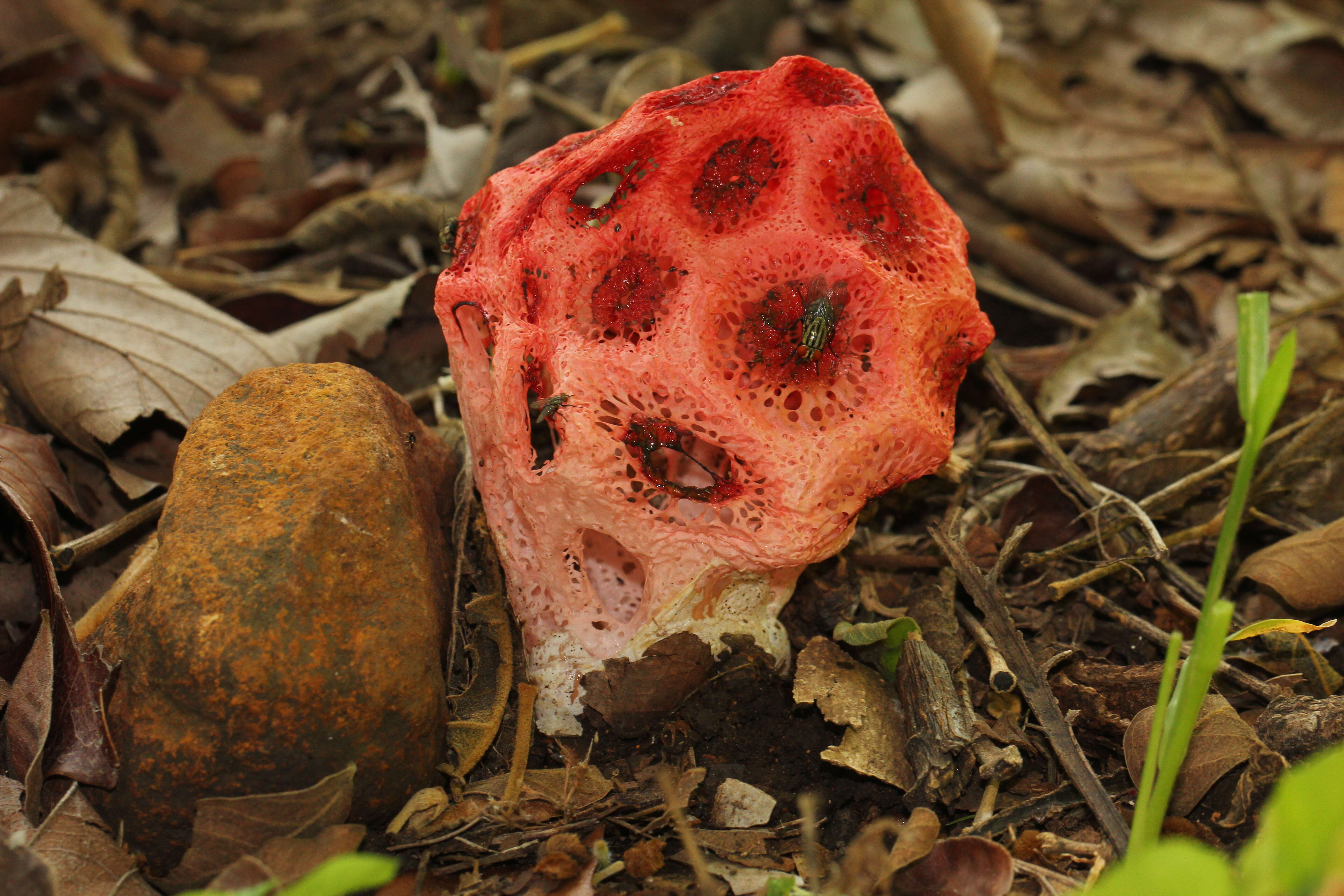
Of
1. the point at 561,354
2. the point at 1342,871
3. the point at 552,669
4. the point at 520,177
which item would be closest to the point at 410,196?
the point at 520,177

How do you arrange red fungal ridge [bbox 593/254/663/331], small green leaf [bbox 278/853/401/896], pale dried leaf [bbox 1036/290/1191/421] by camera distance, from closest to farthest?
small green leaf [bbox 278/853/401/896] < red fungal ridge [bbox 593/254/663/331] < pale dried leaf [bbox 1036/290/1191/421]

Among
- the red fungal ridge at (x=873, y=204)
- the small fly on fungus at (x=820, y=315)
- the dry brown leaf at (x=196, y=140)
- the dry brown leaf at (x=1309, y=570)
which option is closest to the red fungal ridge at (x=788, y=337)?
the small fly on fungus at (x=820, y=315)

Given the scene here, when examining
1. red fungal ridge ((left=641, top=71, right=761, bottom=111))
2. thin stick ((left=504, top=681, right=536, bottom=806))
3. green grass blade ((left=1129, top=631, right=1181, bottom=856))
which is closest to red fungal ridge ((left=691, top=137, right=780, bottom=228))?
red fungal ridge ((left=641, top=71, right=761, bottom=111))

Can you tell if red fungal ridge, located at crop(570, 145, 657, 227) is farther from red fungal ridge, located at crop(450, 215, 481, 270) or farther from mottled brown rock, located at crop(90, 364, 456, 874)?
mottled brown rock, located at crop(90, 364, 456, 874)

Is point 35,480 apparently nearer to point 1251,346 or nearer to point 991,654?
point 991,654

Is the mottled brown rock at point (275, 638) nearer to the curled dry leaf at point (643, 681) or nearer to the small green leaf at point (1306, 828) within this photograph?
the curled dry leaf at point (643, 681)

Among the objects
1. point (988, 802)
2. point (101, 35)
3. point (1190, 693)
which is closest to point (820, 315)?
point (1190, 693)

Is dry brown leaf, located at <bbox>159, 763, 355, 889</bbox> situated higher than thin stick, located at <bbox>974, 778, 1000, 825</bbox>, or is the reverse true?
dry brown leaf, located at <bbox>159, 763, 355, 889</bbox>

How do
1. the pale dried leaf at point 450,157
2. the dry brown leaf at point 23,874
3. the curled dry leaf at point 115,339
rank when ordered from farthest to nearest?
the pale dried leaf at point 450,157 < the curled dry leaf at point 115,339 < the dry brown leaf at point 23,874
